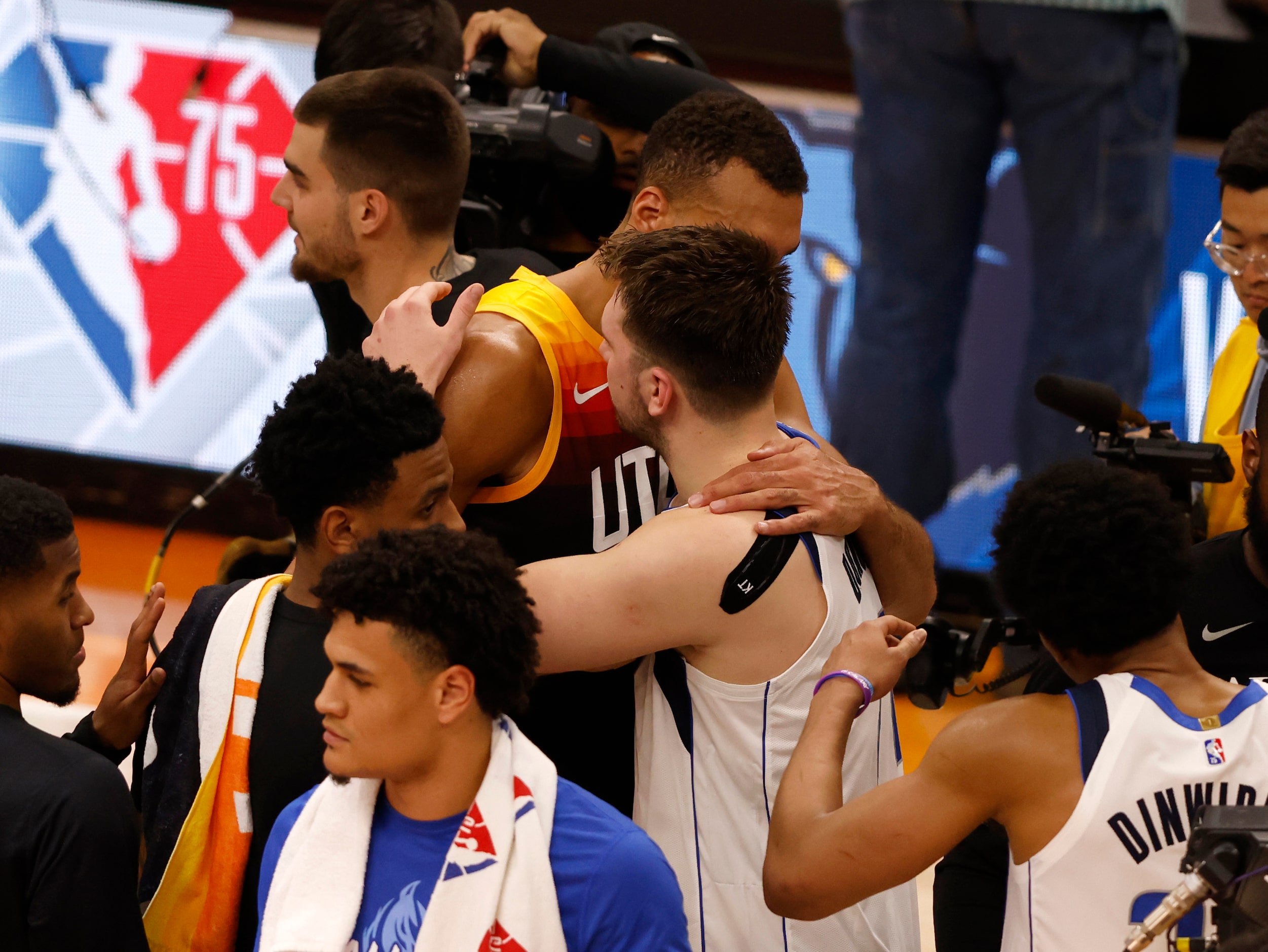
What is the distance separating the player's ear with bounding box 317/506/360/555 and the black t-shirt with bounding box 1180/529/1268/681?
1463 mm

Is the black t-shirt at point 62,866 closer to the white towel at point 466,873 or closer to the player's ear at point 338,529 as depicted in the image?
the white towel at point 466,873

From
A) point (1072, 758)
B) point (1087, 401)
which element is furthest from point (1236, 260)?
point (1072, 758)

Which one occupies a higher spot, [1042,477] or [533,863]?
[1042,477]

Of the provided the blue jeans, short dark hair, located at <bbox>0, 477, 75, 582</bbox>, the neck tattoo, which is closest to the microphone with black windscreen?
the neck tattoo

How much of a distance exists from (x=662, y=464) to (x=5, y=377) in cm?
456

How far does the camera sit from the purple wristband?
2.14m

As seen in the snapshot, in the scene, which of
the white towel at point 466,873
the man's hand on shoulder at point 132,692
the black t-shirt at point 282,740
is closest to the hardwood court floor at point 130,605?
the man's hand on shoulder at point 132,692

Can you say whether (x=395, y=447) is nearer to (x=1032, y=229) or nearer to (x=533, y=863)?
(x=533, y=863)

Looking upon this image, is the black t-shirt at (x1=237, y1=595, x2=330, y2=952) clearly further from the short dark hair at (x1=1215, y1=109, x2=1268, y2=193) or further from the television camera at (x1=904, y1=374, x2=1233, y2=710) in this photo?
the short dark hair at (x1=1215, y1=109, x2=1268, y2=193)

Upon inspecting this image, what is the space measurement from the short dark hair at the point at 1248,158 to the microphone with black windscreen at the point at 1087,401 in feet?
1.86

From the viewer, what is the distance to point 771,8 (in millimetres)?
5844

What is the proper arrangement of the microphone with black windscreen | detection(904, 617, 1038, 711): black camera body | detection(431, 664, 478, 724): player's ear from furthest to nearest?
the microphone with black windscreen, detection(904, 617, 1038, 711): black camera body, detection(431, 664, 478, 724): player's ear

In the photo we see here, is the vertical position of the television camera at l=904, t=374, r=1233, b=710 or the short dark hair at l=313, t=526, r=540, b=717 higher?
the short dark hair at l=313, t=526, r=540, b=717

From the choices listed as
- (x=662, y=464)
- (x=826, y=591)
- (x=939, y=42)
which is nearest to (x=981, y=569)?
(x=939, y=42)
